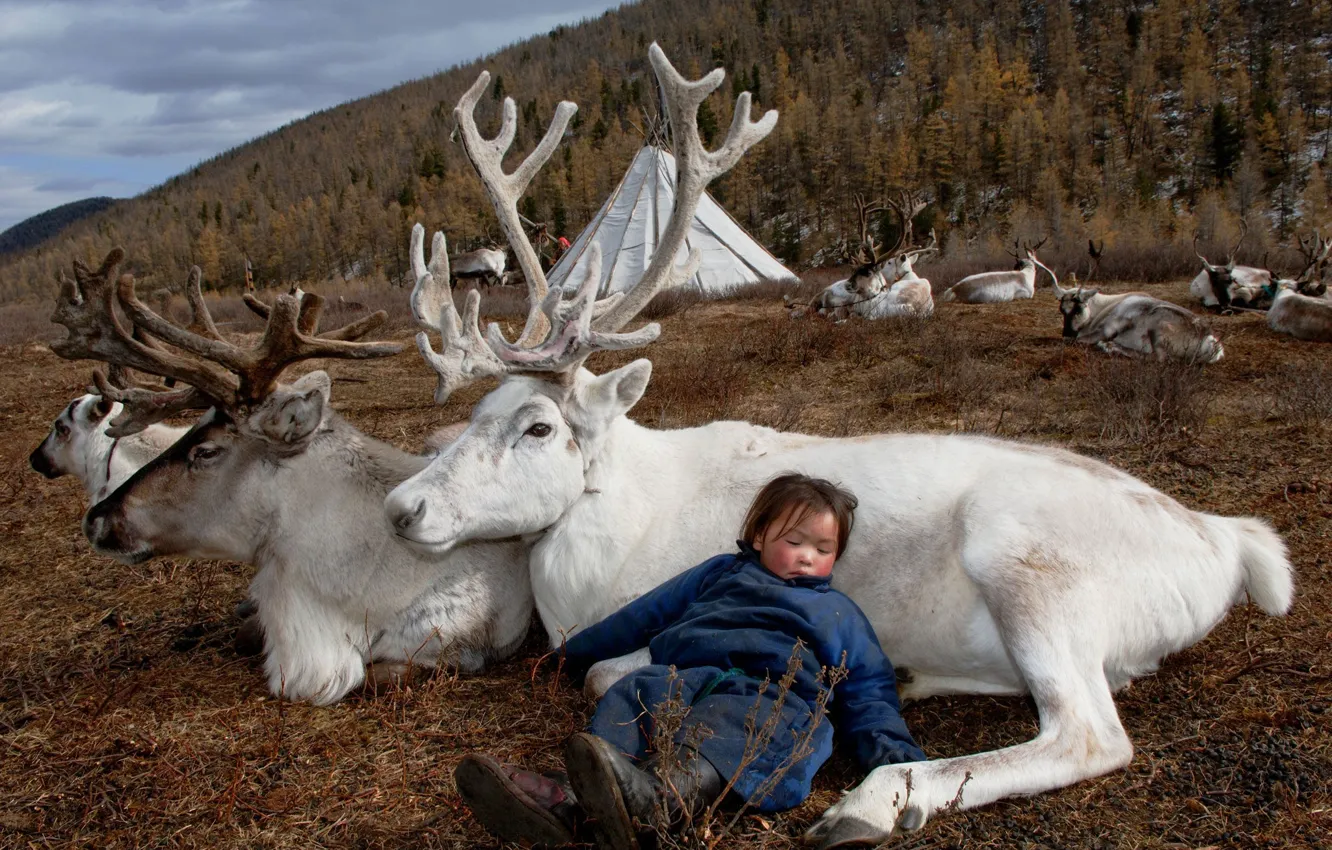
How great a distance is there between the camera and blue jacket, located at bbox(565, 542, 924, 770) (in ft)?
8.40

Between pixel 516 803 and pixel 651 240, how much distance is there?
16194 mm

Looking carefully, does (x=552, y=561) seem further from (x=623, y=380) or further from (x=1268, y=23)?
(x=1268, y=23)

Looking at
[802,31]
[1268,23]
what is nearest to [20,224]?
[802,31]

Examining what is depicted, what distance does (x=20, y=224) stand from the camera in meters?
141

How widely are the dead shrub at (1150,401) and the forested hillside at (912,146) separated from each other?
53.3 ft

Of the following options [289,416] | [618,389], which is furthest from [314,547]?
[618,389]

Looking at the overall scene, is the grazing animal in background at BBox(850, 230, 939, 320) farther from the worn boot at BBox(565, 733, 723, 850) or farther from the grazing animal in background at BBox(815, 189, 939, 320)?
the worn boot at BBox(565, 733, 723, 850)

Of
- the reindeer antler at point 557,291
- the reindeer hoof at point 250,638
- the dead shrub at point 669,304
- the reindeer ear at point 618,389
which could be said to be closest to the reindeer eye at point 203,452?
the reindeer hoof at point 250,638

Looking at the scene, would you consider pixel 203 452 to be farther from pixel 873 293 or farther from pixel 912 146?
pixel 912 146

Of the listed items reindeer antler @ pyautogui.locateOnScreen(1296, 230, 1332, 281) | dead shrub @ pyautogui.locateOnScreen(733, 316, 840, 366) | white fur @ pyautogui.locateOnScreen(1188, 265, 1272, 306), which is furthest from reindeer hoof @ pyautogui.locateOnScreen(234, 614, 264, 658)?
reindeer antler @ pyautogui.locateOnScreen(1296, 230, 1332, 281)

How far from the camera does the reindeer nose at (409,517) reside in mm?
2842

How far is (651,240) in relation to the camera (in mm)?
17594

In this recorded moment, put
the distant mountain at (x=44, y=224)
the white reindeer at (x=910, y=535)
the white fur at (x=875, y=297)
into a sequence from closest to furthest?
the white reindeer at (x=910, y=535), the white fur at (x=875, y=297), the distant mountain at (x=44, y=224)

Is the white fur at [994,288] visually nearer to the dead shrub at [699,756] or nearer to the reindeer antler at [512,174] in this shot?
the reindeer antler at [512,174]
